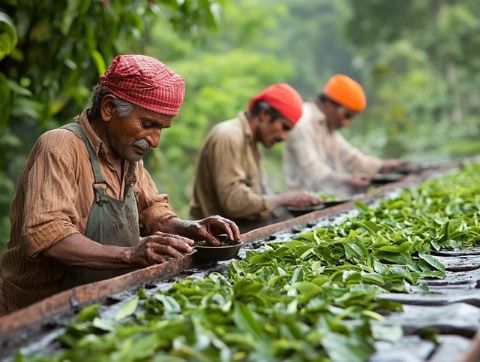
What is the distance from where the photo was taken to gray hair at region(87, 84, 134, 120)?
327 centimetres

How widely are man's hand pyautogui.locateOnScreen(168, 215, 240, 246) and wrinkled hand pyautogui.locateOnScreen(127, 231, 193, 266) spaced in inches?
16.2

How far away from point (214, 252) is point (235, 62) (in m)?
12.6

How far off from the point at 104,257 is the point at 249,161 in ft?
9.25

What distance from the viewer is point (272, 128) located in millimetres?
5641

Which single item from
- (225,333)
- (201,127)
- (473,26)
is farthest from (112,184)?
(473,26)

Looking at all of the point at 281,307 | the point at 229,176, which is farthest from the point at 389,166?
the point at 281,307

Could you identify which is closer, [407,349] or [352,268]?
[407,349]

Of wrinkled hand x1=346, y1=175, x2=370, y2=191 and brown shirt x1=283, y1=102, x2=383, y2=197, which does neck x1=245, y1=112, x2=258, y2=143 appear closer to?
brown shirt x1=283, y1=102, x2=383, y2=197

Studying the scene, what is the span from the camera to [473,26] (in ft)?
69.4

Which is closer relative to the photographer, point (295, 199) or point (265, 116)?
point (295, 199)

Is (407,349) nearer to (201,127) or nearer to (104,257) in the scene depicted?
(104,257)

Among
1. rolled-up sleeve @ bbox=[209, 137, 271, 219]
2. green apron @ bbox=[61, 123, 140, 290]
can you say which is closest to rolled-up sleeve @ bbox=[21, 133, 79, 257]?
green apron @ bbox=[61, 123, 140, 290]

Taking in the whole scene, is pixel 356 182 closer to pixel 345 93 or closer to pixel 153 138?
pixel 345 93

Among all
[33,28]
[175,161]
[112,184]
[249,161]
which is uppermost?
[33,28]
